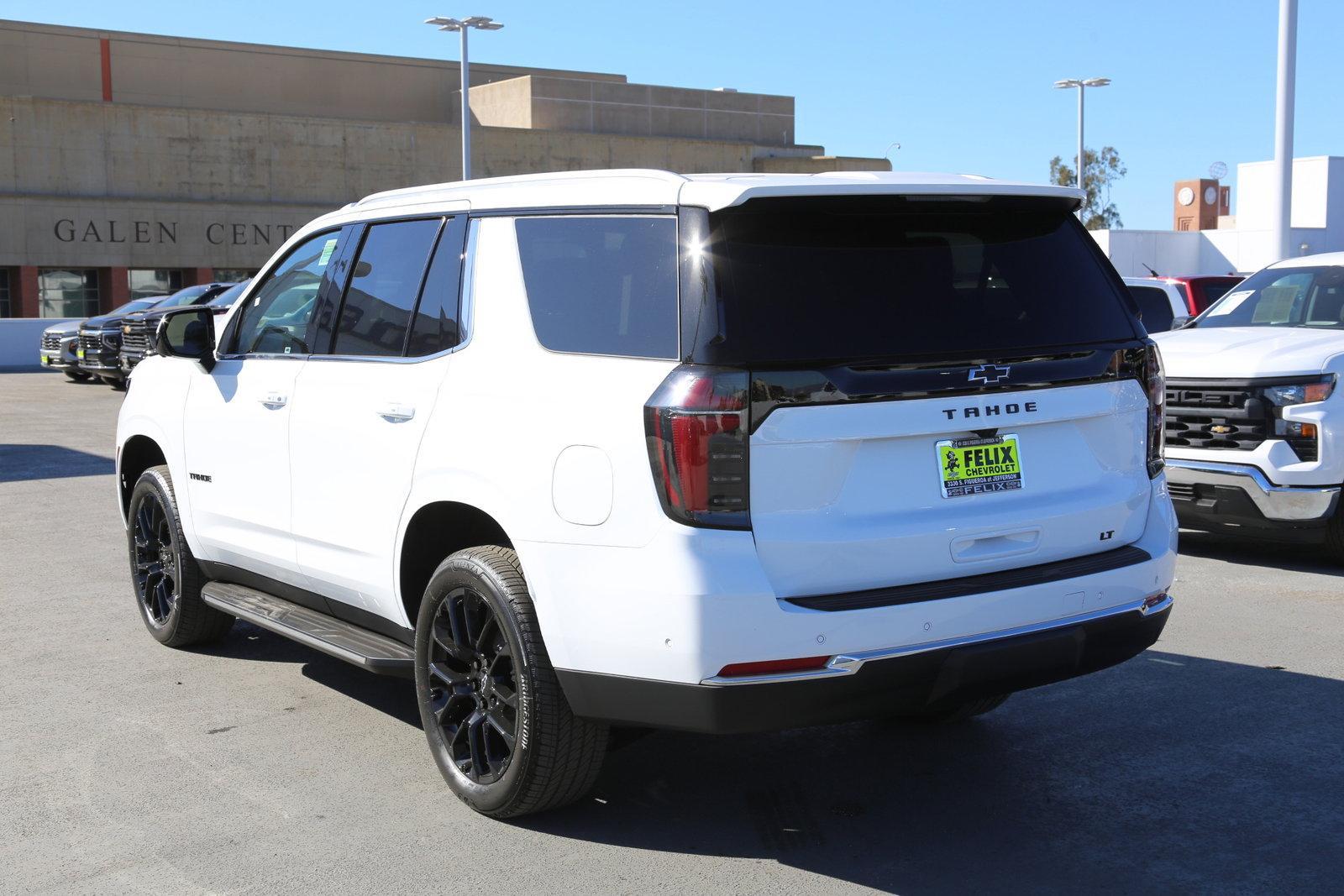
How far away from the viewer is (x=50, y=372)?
3153 cm

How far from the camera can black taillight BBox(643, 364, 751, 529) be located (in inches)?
155

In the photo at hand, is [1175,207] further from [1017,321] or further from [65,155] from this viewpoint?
[1017,321]

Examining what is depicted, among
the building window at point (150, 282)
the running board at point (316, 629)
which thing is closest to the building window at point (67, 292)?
the building window at point (150, 282)

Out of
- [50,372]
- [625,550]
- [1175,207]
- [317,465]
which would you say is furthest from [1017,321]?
[1175,207]

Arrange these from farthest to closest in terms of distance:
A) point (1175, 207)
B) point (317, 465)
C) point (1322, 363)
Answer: point (1175, 207)
point (1322, 363)
point (317, 465)

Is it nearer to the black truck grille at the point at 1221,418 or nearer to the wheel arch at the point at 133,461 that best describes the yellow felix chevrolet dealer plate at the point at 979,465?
the wheel arch at the point at 133,461

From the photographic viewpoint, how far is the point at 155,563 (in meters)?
7.10

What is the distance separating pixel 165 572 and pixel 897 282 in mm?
4174

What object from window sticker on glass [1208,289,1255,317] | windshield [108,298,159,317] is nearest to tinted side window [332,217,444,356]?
window sticker on glass [1208,289,1255,317]

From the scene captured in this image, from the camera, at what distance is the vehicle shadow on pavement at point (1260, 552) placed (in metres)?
9.08

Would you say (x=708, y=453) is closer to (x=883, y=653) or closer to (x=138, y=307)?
(x=883, y=653)

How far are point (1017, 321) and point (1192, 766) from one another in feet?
6.01

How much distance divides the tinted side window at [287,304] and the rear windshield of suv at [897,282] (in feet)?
7.57

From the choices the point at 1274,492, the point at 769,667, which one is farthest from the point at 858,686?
the point at 1274,492
